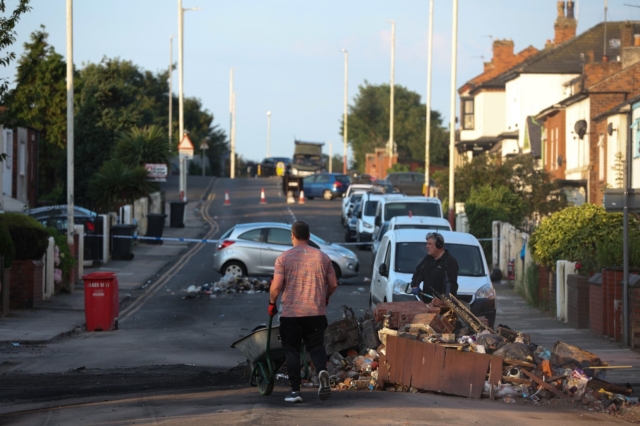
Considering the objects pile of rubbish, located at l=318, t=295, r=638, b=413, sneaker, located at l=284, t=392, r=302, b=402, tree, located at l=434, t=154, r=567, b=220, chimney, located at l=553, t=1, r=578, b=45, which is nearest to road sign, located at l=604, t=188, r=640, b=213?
pile of rubbish, located at l=318, t=295, r=638, b=413

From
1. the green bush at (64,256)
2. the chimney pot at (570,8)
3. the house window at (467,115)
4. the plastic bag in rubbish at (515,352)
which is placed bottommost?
the plastic bag in rubbish at (515,352)

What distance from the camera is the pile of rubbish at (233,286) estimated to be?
2239 cm

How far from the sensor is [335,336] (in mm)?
11297

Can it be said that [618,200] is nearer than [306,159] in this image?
Yes

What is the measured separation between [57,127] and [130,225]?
→ 25142 millimetres

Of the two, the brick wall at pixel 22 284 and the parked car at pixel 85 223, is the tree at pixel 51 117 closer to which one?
the parked car at pixel 85 223

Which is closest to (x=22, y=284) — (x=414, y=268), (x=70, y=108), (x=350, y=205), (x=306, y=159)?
(x=70, y=108)

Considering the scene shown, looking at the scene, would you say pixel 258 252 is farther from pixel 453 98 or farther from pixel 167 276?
pixel 453 98

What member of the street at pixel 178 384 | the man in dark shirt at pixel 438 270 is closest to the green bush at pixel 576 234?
the street at pixel 178 384

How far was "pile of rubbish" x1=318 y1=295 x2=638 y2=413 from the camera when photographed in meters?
9.71

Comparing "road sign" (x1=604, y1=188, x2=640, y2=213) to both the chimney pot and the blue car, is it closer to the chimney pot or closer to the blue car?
the blue car

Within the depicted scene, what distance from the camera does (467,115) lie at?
202 ft

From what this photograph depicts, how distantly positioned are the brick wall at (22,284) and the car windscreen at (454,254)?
813cm

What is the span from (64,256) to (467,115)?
43.2 m
